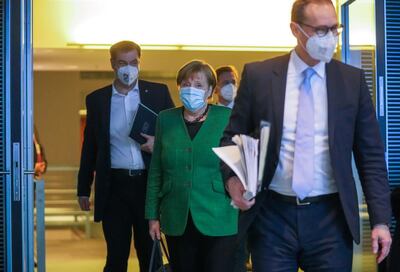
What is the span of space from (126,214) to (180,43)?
3.93 m

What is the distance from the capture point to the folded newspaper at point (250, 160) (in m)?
2.75

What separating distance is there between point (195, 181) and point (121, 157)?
1.05m

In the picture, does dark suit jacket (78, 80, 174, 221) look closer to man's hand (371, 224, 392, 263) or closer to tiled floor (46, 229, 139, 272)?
man's hand (371, 224, 392, 263)

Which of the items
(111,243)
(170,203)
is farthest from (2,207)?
(170,203)

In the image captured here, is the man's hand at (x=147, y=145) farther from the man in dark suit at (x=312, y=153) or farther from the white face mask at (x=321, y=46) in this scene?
the white face mask at (x=321, y=46)

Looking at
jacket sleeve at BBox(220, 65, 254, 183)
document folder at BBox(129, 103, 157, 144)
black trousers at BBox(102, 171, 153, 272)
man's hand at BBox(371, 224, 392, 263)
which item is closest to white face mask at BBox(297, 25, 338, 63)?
jacket sleeve at BBox(220, 65, 254, 183)

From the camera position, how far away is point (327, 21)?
2.88m

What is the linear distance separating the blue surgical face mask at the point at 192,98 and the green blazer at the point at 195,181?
7cm

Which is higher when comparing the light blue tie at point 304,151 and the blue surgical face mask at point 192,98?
the blue surgical face mask at point 192,98

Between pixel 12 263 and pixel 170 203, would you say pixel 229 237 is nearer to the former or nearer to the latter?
pixel 170 203

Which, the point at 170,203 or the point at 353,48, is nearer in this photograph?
the point at 170,203

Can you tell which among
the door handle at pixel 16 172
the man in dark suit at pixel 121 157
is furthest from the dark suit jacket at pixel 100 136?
the door handle at pixel 16 172

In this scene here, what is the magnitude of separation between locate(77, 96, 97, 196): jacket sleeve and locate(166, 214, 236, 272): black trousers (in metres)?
1.24

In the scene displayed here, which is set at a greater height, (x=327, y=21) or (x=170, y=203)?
(x=327, y=21)
